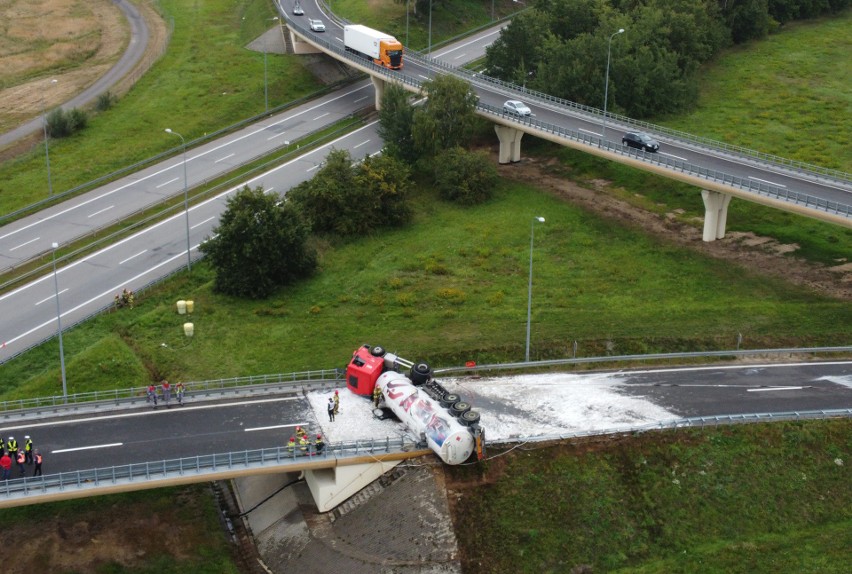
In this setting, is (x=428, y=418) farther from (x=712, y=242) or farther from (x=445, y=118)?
(x=445, y=118)

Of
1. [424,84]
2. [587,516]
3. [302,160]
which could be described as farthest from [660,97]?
[587,516]

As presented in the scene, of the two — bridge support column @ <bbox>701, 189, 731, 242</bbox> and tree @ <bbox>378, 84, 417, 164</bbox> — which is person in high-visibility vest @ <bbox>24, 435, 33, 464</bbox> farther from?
bridge support column @ <bbox>701, 189, 731, 242</bbox>

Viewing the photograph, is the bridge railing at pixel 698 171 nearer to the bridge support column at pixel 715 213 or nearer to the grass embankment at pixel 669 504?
the bridge support column at pixel 715 213

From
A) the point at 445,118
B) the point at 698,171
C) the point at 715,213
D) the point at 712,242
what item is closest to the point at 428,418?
the point at 698,171

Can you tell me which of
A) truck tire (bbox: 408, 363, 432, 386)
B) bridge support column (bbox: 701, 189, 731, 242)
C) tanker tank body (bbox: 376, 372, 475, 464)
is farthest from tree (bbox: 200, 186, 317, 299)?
bridge support column (bbox: 701, 189, 731, 242)

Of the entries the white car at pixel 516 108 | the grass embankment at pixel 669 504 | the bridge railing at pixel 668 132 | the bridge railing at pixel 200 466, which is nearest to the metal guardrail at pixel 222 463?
the bridge railing at pixel 200 466

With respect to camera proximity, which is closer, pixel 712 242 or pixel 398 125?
pixel 712 242

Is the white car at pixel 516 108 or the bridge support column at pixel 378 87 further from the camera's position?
the bridge support column at pixel 378 87
